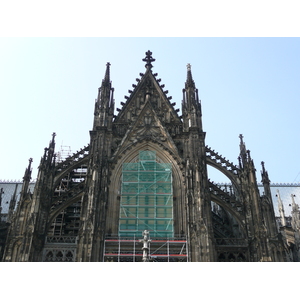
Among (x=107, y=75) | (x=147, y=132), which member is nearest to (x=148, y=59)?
(x=107, y=75)

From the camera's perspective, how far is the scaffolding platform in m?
25.3

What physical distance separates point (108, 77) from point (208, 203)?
14224 millimetres

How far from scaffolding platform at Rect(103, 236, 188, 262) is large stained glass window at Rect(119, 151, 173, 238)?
0.65m

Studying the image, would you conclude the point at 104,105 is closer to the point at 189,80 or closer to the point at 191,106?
the point at 191,106

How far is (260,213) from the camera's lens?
26.4m

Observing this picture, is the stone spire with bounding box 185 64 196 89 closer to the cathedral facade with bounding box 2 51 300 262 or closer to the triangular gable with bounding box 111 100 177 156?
the cathedral facade with bounding box 2 51 300 262

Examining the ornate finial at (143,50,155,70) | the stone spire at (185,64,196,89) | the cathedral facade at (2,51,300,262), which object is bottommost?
the cathedral facade at (2,51,300,262)

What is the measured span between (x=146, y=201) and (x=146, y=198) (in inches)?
9.3

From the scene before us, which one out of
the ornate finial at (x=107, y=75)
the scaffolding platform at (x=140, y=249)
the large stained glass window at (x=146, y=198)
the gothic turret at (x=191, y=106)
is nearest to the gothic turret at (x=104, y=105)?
the ornate finial at (x=107, y=75)

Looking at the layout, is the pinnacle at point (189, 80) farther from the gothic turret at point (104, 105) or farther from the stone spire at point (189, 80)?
the gothic turret at point (104, 105)

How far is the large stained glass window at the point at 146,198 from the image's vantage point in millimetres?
26984

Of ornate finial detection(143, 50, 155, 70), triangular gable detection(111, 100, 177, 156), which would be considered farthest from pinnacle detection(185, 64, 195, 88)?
triangular gable detection(111, 100, 177, 156)

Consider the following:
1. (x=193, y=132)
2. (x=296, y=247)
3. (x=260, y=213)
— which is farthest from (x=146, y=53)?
(x=296, y=247)

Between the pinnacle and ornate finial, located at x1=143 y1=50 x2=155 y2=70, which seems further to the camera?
ornate finial, located at x1=143 y1=50 x2=155 y2=70
